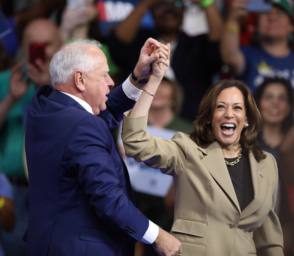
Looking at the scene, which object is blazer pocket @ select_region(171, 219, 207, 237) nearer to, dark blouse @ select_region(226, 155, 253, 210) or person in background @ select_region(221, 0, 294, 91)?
dark blouse @ select_region(226, 155, 253, 210)

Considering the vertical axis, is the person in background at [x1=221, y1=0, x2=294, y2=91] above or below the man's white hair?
below

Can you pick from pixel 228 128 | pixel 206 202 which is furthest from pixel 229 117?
pixel 206 202

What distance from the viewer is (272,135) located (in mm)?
5508

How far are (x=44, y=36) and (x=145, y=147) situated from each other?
236 centimetres

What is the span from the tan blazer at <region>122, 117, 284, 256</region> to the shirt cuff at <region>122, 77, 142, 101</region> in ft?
0.82

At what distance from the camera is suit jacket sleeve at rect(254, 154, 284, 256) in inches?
155

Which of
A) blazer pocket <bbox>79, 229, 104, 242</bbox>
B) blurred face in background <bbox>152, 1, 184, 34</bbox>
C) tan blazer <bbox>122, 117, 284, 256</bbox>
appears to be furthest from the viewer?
blurred face in background <bbox>152, 1, 184, 34</bbox>

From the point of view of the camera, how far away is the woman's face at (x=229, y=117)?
3877 millimetres

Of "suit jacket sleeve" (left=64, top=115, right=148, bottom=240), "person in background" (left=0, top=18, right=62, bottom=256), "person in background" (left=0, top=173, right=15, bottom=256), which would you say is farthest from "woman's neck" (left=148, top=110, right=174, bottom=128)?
"suit jacket sleeve" (left=64, top=115, right=148, bottom=240)

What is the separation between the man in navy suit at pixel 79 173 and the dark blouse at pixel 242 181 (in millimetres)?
463

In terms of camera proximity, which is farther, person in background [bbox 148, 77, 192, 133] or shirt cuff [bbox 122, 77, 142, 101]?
person in background [bbox 148, 77, 192, 133]

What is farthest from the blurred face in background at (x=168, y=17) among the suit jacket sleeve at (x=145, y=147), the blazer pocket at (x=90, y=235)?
the blazer pocket at (x=90, y=235)

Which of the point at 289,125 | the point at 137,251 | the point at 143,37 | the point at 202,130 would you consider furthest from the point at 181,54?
the point at 202,130

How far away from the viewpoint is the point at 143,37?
591 cm
